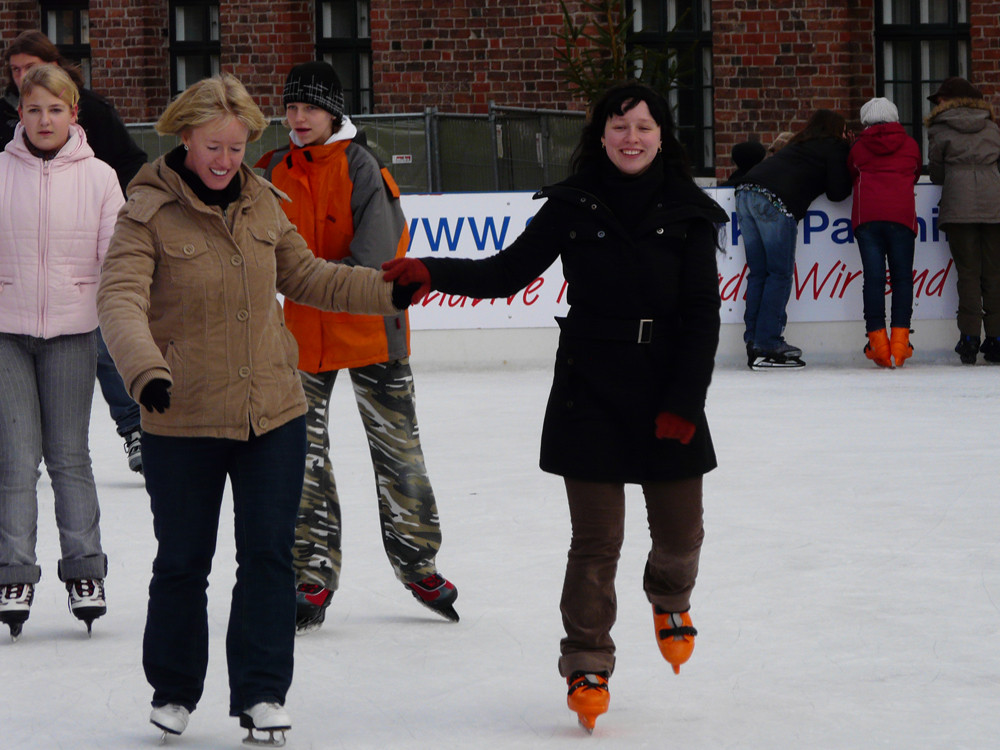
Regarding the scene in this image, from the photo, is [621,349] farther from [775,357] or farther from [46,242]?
[775,357]

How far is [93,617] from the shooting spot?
13.9 feet

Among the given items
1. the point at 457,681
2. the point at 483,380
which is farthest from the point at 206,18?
the point at 457,681

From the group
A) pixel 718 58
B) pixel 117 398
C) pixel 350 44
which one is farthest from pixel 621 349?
pixel 350 44

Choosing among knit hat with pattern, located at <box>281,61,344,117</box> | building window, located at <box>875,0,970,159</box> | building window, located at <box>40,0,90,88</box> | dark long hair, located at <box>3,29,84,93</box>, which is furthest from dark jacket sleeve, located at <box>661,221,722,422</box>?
building window, located at <box>40,0,90,88</box>

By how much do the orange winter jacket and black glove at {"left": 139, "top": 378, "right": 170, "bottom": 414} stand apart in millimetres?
1188

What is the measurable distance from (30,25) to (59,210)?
46.4ft

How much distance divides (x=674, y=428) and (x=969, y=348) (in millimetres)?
7969

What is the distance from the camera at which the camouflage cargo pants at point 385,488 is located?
430cm

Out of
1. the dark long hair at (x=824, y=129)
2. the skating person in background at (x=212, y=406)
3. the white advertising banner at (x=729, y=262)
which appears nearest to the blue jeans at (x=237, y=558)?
the skating person in background at (x=212, y=406)

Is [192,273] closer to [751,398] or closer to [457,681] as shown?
[457,681]

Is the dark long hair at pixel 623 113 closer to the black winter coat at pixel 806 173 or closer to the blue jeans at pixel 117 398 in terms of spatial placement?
the blue jeans at pixel 117 398

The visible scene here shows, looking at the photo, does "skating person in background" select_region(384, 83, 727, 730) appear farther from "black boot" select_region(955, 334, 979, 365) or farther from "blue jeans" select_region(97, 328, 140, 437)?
"black boot" select_region(955, 334, 979, 365)

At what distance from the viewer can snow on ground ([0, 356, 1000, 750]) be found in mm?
3383

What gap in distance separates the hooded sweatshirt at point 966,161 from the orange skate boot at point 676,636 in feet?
25.6
